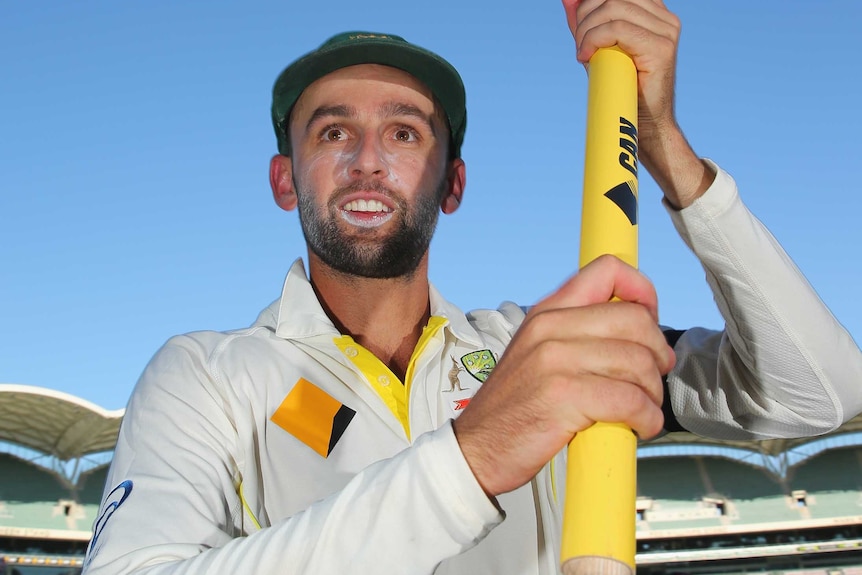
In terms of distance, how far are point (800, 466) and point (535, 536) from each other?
28461 millimetres

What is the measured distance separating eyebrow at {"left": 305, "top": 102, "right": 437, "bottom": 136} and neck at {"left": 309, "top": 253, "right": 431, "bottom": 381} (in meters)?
0.43

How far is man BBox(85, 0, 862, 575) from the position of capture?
3.58 feet

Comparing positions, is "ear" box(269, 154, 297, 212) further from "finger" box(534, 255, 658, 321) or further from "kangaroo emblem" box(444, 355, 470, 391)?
"finger" box(534, 255, 658, 321)

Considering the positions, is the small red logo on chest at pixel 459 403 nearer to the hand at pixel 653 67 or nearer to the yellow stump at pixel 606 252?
the hand at pixel 653 67

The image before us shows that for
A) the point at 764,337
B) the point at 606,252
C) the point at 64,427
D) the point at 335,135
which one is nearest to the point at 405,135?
the point at 335,135

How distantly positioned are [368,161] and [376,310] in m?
0.50

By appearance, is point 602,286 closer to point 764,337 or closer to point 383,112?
point 764,337

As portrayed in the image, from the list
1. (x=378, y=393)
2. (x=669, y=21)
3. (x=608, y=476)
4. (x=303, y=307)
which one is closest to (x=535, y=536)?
(x=378, y=393)

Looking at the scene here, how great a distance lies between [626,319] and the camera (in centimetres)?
105

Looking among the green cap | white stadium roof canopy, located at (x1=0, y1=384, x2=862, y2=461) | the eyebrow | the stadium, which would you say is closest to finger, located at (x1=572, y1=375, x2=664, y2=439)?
the eyebrow

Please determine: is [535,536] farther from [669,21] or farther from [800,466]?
[800,466]

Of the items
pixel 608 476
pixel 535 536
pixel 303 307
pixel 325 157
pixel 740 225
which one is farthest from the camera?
pixel 325 157

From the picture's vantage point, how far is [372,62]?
254 cm

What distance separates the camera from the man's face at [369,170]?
7.70ft
